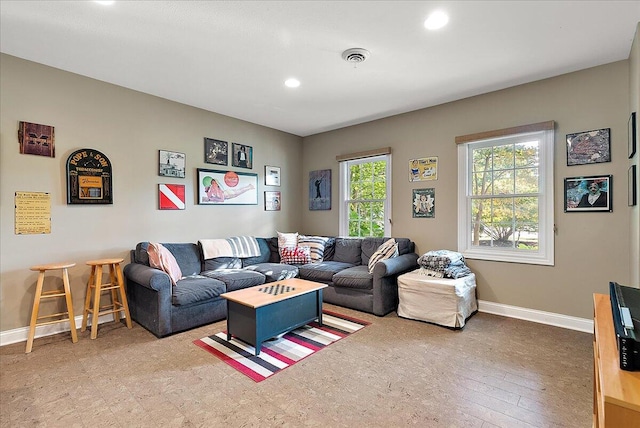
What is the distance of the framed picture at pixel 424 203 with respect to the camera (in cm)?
418

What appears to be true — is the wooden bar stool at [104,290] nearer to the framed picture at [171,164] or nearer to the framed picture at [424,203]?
the framed picture at [171,164]

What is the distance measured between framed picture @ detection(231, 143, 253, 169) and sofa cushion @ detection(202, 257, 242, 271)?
1428 mm

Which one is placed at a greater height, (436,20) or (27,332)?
(436,20)

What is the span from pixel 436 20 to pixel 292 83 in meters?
1.63

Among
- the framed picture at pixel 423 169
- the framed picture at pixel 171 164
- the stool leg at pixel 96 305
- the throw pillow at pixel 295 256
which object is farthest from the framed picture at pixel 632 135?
the stool leg at pixel 96 305

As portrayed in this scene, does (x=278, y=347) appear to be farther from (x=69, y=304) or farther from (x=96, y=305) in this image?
(x=69, y=304)

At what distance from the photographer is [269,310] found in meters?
2.73

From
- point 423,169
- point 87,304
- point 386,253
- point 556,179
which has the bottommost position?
point 87,304

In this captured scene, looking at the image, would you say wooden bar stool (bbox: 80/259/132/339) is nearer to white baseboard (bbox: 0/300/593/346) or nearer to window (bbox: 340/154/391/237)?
white baseboard (bbox: 0/300/593/346)

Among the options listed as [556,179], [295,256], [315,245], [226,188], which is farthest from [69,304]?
[556,179]

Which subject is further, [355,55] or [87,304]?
[87,304]

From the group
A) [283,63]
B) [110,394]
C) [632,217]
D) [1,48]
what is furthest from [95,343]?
[632,217]

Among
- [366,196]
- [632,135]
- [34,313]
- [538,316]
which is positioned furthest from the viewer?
[366,196]

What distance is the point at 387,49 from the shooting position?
273 centimetres
